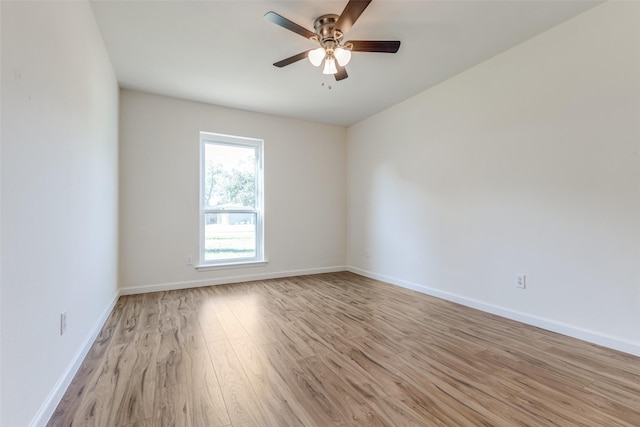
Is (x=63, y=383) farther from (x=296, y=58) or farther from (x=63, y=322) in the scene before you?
(x=296, y=58)

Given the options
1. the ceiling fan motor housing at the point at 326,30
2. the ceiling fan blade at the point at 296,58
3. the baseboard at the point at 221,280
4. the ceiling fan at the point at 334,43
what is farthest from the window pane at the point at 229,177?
the ceiling fan motor housing at the point at 326,30

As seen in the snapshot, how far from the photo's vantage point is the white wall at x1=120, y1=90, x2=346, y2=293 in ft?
11.9

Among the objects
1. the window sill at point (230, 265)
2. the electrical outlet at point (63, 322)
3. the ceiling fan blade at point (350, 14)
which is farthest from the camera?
the window sill at point (230, 265)

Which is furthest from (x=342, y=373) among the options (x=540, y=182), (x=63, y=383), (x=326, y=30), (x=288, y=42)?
(x=288, y=42)

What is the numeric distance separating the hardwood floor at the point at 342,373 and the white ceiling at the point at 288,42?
2543 millimetres

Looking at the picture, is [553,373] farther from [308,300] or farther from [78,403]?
[78,403]

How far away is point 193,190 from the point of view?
3.95 metres

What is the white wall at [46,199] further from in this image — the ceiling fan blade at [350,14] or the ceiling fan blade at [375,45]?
the ceiling fan blade at [375,45]

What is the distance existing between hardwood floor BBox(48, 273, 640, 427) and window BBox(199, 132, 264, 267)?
53.8 inches

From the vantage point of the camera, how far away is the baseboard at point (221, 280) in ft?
11.9

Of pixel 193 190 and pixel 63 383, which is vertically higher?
pixel 193 190

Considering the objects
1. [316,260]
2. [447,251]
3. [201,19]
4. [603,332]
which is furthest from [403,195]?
[201,19]

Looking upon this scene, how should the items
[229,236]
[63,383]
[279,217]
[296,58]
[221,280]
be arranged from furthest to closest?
[279,217] → [229,236] → [221,280] → [296,58] → [63,383]

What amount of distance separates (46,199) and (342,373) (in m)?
1.89
